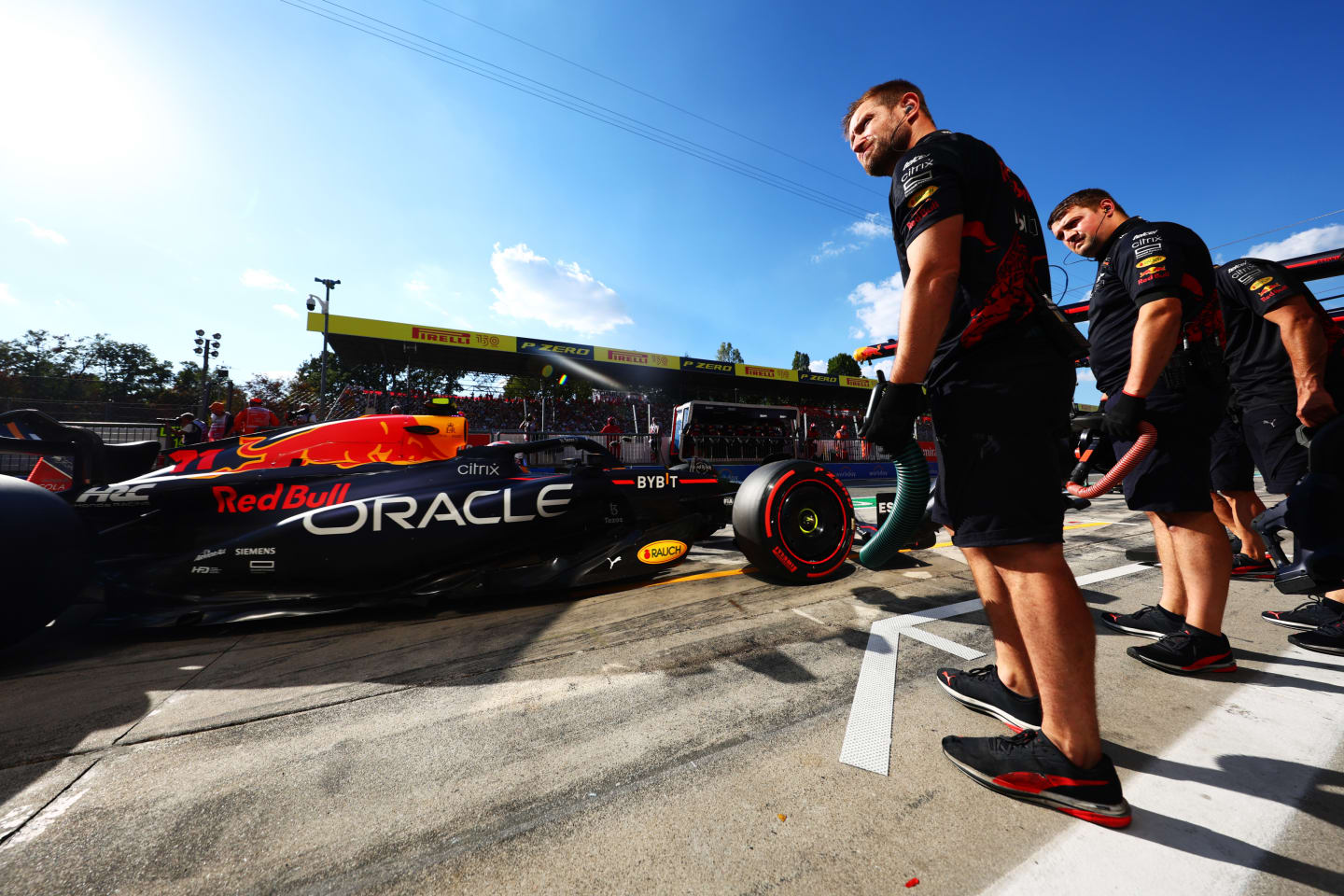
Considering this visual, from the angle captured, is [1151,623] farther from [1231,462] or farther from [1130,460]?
[1231,462]

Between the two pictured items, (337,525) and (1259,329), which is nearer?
(337,525)

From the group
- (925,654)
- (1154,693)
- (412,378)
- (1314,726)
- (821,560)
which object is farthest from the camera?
(412,378)

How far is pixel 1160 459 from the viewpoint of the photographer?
1966 millimetres

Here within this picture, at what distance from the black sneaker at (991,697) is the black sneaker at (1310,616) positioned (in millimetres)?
1895

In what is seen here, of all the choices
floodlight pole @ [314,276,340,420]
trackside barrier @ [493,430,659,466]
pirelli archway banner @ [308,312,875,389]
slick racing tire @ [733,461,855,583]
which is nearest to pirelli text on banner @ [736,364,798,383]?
pirelli archway banner @ [308,312,875,389]

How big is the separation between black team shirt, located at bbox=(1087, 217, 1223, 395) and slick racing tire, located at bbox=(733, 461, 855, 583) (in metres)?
1.49

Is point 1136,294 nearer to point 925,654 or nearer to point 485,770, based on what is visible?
point 925,654

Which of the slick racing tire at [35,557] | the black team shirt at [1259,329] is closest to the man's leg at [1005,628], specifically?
the black team shirt at [1259,329]

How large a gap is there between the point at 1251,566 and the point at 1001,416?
145 inches

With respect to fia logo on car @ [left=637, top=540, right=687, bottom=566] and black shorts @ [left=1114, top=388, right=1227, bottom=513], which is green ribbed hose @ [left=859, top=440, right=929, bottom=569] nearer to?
black shorts @ [left=1114, top=388, right=1227, bottom=513]

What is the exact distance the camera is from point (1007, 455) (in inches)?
47.8

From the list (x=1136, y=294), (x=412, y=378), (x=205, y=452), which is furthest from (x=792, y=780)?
(x=412, y=378)

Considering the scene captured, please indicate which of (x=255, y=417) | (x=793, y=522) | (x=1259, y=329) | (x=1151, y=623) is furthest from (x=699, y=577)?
(x=255, y=417)

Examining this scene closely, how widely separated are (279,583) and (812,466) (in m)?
3.11
